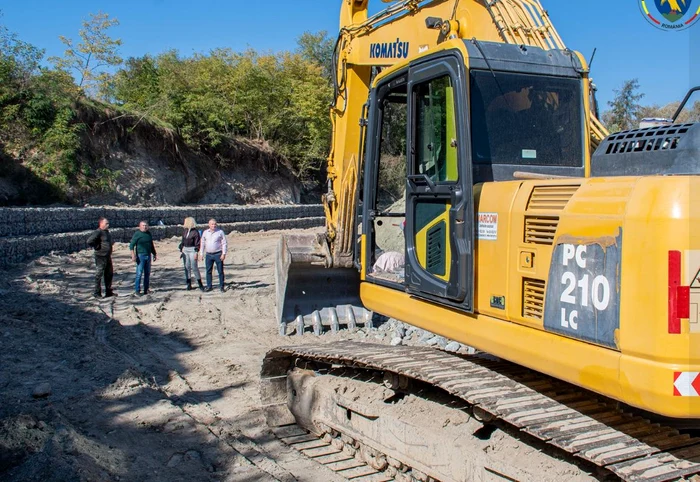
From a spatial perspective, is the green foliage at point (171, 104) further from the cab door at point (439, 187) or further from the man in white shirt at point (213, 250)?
the cab door at point (439, 187)

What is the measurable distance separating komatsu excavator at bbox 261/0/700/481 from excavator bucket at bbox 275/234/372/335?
3368 mm

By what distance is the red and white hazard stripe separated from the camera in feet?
8.79

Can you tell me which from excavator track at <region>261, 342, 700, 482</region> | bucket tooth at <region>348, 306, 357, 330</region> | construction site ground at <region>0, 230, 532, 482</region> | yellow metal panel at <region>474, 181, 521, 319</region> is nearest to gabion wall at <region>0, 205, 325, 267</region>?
construction site ground at <region>0, 230, 532, 482</region>

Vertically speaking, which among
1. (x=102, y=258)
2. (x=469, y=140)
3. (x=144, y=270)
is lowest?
(x=144, y=270)

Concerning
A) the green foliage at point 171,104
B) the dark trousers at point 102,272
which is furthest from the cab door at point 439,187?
the green foliage at point 171,104

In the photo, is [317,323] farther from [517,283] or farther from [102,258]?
[517,283]

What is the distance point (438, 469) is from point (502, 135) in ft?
6.60

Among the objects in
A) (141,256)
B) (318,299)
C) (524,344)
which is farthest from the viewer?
(141,256)

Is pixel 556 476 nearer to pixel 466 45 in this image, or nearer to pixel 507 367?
pixel 507 367

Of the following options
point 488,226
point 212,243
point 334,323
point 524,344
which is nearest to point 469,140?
point 488,226

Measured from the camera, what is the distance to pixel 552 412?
350 cm

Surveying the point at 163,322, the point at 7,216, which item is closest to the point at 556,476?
the point at 163,322

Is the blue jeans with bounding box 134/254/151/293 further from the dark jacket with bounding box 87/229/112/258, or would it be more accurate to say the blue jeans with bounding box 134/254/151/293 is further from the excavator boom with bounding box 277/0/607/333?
the excavator boom with bounding box 277/0/607/333

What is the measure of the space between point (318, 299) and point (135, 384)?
3.38 m
